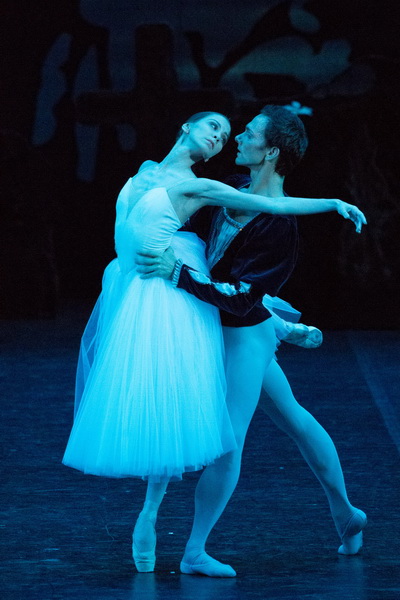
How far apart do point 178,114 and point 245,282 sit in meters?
7.20

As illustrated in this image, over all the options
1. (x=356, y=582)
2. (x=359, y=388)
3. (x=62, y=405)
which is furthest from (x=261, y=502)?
(x=359, y=388)

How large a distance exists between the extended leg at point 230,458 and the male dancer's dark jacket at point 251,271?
0.08 meters

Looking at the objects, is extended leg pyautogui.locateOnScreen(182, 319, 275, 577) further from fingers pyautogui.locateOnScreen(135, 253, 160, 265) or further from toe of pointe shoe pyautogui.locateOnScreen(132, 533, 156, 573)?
fingers pyautogui.locateOnScreen(135, 253, 160, 265)

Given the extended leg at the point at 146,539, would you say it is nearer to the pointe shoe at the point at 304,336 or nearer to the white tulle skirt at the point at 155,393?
the white tulle skirt at the point at 155,393

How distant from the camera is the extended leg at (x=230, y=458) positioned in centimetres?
364

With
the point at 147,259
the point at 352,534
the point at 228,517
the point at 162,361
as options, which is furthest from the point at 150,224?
the point at 228,517

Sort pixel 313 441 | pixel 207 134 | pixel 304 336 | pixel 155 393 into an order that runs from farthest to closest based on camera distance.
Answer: pixel 304 336
pixel 313 441
pixel 207 134
pixel 155 393

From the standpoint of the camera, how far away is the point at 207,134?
3668 mm

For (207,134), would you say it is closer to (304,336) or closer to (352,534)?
(304,336)

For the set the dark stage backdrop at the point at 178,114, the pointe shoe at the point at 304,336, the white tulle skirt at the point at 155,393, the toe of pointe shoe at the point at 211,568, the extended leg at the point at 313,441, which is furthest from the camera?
the dark stage backdrop at the point at 178,114

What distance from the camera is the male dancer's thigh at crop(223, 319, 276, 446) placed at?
3658mm

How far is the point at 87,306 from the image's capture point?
486 inches

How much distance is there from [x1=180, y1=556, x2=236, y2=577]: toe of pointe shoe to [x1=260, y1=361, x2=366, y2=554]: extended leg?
44 cm

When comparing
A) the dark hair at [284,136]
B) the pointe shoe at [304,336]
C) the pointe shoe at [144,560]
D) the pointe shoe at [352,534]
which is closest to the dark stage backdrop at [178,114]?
the pointe shoe at [304,336]
